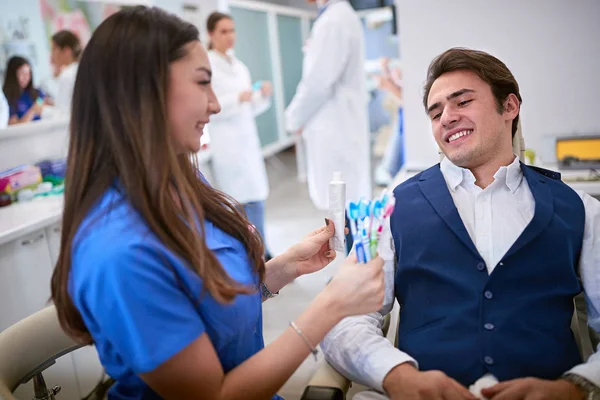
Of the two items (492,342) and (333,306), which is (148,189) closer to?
(333,306)

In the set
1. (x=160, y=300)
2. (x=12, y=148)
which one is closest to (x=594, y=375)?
(x=160, y=300)

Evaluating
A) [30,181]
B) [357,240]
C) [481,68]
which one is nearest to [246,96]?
[30,181]

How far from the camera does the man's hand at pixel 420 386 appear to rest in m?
1.08

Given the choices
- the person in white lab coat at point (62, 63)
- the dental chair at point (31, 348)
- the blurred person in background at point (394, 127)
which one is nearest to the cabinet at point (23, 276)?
the dental chair at point (31, 348)

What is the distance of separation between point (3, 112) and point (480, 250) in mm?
2426

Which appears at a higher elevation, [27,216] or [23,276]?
[27,216]

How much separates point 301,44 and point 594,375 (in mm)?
8254

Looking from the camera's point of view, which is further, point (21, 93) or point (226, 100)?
point (226, 100)

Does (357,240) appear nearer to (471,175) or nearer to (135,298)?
(135,298)

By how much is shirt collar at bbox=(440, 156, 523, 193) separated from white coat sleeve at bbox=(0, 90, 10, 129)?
2251mm

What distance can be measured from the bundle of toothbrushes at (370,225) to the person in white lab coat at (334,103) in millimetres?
2414

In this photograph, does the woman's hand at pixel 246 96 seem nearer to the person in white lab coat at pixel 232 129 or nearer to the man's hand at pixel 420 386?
the person in white lab coat at pixel 232 129

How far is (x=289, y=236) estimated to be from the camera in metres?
4.29

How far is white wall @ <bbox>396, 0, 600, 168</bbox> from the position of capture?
101 inches
